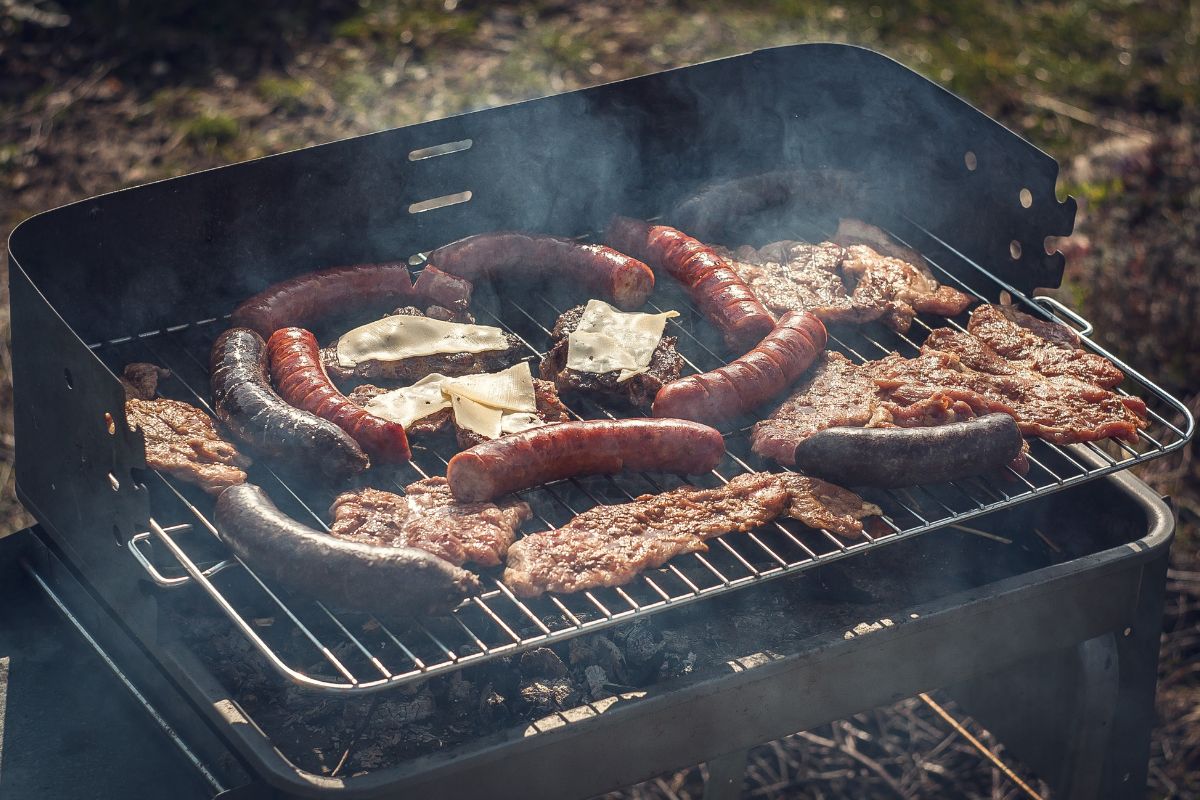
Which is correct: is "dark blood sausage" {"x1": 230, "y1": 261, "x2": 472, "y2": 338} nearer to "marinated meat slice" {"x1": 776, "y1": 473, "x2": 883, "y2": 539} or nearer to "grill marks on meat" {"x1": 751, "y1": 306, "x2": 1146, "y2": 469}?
"grill marks on meat" {"x1": 751, "y1": 306, "x2": 1146, "y2": 469}

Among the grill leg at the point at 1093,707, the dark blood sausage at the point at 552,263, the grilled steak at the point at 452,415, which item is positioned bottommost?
the grill leg at the point at 1093,707

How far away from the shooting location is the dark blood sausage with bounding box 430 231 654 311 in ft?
15.5

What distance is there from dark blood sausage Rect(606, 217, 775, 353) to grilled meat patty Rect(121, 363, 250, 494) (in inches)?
65.8

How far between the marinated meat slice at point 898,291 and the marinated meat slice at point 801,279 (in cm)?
4

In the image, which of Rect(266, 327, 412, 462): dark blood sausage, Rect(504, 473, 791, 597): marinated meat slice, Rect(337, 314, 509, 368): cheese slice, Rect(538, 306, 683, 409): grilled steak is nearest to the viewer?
Rect(504, 473, 791, 597): marinated meat slice

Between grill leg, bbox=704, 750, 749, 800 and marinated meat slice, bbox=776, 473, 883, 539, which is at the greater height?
marinated meat slice, bbox=776, 473, 883, 539

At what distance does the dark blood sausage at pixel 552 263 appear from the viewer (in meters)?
4.71

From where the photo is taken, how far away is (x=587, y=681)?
363 centimetres

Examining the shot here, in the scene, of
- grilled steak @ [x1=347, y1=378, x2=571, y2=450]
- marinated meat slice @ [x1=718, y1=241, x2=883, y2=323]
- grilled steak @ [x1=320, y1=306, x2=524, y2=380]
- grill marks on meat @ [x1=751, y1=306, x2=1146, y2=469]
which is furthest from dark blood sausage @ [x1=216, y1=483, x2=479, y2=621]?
marinated meat slice @ [x1=718, y1=241, x2=883, y2=323]

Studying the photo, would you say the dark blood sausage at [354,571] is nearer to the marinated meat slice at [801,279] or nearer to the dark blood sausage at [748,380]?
the dark blood sausage at [748,380]

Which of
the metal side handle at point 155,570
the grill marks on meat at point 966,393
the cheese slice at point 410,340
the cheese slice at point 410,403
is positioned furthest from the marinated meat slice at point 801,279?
the metal side handle at point 155,570

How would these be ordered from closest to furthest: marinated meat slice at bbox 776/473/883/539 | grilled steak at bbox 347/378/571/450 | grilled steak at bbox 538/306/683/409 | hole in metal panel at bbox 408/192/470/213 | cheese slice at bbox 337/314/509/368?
marinated meat slice at bbox 776/473/883/539 → grilled steak at bbox 347/378/571/450 → grilled steak at bbox 538/306/683/409 → cheese slice at bbox 337/314/509/368 → hole in metal panel at bbox 408/192/470/213

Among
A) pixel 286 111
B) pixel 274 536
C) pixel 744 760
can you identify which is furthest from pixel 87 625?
pixel 286 111

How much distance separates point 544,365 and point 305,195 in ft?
3.61
